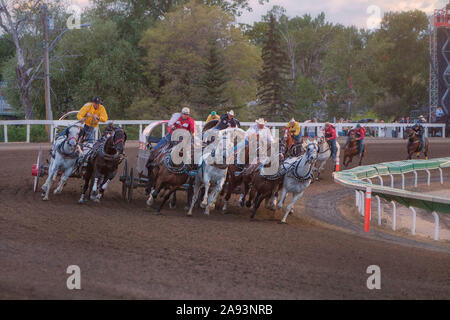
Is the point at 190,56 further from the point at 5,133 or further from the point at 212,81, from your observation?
the point at 5,133

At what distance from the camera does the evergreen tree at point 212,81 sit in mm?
41125

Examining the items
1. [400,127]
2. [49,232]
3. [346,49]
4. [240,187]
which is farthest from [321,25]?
[49,232]

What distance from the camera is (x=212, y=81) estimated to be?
4134 centimetres

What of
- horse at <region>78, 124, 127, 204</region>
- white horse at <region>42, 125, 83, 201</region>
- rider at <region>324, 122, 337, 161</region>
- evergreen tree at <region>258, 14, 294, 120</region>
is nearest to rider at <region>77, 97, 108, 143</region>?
white horse at <region>42, 125, 83, 201</region>

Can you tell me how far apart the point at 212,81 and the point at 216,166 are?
29.0 metres

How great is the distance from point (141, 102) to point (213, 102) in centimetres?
548

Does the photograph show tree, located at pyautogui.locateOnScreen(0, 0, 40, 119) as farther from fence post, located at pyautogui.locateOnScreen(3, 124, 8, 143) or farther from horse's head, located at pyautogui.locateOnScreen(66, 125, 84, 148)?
horse's head, located at pyautogui.locateOnScreen(66, 125, 84, 148)

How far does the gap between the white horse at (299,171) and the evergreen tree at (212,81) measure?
28507 millimetres

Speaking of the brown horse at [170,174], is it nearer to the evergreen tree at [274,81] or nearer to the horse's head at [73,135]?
the horse's head at [73,135]

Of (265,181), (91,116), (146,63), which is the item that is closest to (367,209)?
(265,181)

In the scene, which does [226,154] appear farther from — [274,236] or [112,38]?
[112,38]

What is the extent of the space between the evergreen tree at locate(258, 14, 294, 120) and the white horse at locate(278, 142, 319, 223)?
34.4 m

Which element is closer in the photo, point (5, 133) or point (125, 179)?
point (125, 179)

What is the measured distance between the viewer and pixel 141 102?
43375 mm
